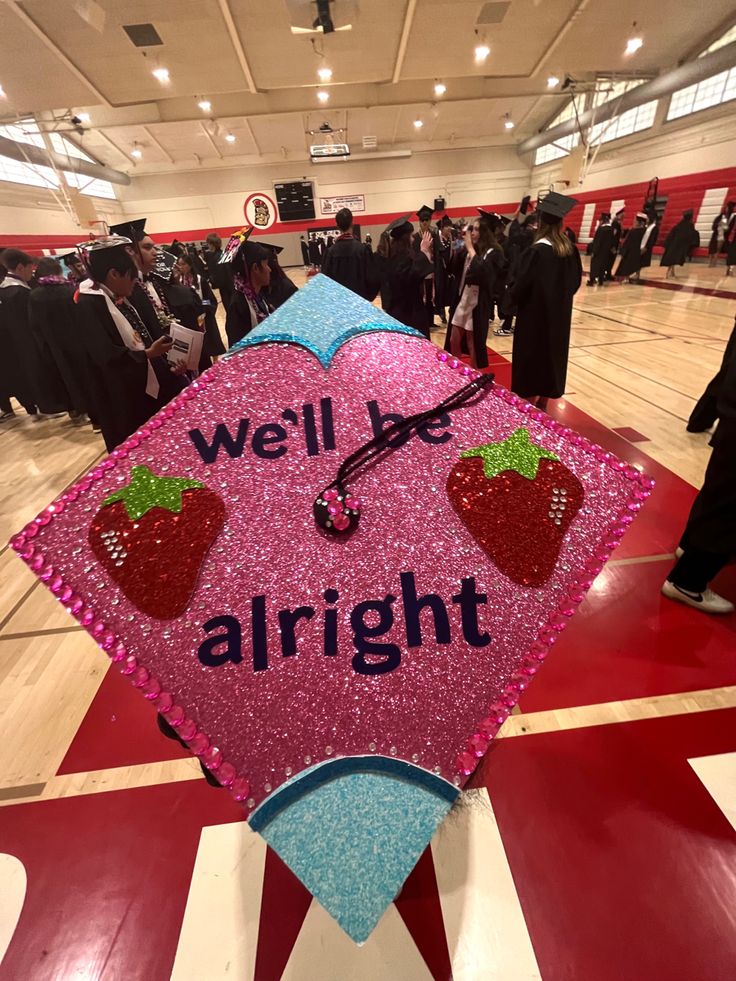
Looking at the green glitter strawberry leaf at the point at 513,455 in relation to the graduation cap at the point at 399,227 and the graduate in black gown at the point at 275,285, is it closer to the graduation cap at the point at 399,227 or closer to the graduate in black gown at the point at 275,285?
the graduate in black gown at the point at 275,285

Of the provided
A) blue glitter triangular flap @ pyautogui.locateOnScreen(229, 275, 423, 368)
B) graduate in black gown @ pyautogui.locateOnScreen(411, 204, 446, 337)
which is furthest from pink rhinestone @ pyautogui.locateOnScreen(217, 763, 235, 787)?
graduate in black gown @ pyautogui.locateOnScreen(411, 204, 446, 337)

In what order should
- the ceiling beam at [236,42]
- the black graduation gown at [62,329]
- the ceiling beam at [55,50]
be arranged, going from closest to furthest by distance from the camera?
the black graduation gown at [62,329], the ceiling beam at [55,50], the ceiling beam at [236,42]

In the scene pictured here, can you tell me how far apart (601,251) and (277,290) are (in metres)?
10.7

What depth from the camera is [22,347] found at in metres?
4.26

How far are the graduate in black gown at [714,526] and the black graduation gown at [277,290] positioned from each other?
234 centimetres

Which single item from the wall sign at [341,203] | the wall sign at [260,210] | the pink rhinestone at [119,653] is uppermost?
the wall sign at [341,203]

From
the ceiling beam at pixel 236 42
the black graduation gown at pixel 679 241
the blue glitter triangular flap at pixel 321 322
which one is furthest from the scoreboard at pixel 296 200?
the blue glitter triangular flap at pixel 321 322

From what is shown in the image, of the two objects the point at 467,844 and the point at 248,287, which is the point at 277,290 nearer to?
the point at 248,287

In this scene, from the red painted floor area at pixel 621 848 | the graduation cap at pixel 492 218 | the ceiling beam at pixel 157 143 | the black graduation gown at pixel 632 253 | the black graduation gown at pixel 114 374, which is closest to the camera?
the red painted floor area at pixel 621 848

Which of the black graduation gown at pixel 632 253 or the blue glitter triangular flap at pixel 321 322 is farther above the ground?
the blue glitter triangular flap at pixel 321 322

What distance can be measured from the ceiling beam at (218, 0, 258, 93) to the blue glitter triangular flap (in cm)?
977

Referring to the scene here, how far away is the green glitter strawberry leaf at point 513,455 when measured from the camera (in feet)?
1.97

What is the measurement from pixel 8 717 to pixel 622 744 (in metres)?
2.14

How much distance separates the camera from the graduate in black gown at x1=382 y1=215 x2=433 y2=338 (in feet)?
14.2
